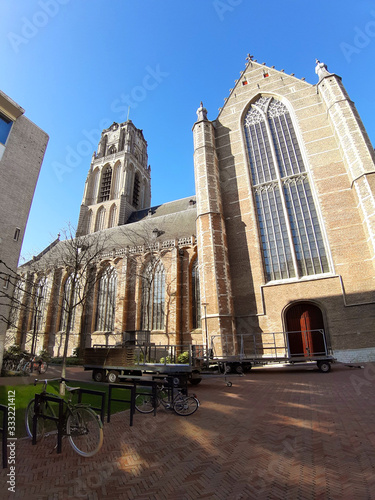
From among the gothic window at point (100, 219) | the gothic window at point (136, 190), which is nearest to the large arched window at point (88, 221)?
the gothic window at point (100, 219)

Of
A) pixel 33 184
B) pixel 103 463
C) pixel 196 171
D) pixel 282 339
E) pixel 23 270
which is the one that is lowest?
pixel 103 463

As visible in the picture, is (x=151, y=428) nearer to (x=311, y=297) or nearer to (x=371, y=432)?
(x=371, y=432)

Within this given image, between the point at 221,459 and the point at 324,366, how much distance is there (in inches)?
435

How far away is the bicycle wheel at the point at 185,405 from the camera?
244 inches

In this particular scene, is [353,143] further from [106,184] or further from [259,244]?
[106,184]

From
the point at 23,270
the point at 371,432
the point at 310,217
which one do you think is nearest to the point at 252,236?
the point at 310,217

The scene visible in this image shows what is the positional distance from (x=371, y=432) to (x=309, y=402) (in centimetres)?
244

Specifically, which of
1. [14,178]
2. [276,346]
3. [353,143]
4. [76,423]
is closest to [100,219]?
[14,178]

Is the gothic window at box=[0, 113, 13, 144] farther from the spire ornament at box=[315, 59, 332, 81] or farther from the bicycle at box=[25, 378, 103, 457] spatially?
the spire ornament at box=[315, 59, 332, 81]

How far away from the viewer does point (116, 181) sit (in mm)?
38219

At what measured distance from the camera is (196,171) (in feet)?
69.3

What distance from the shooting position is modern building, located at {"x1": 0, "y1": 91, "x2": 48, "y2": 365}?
1095 cm

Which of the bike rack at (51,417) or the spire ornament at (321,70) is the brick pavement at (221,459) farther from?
the spire ornament at (321,70)

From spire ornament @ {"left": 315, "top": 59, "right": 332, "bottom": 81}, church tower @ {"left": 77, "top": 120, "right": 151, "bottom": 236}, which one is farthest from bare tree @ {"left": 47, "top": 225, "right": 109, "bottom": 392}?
spire ornament @ {"left": 315, "top": 59, "right": 332, "bottom": 81}
